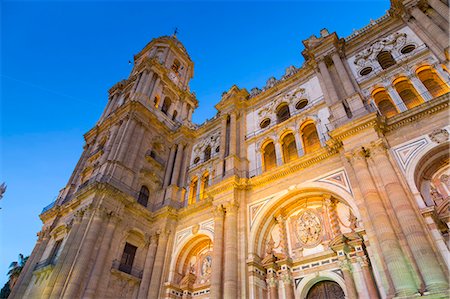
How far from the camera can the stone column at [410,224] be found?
8.77 m

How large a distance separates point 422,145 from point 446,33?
269 inches

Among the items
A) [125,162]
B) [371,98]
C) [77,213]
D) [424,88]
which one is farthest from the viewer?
[125,162]

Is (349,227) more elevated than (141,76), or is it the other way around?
(141,76)

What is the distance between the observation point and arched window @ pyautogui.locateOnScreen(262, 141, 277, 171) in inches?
740

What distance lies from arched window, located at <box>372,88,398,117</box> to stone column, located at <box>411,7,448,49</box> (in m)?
3.30

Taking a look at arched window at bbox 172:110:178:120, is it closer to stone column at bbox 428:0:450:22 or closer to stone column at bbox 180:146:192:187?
stone column at bbox 180:146:192:187

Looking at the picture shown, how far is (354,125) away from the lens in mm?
13570

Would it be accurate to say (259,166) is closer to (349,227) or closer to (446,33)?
(349,227)

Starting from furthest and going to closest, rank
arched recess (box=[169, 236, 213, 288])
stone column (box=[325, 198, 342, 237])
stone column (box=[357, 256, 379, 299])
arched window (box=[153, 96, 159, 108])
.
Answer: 1. arched window (box=[153, 96, 159, 108])
2. arched recess (box=[169, 236, 213, 288])
3. stone column (box=[325, 198, 342, 237])
4. stone column (box=[357, 256, 379, 299])

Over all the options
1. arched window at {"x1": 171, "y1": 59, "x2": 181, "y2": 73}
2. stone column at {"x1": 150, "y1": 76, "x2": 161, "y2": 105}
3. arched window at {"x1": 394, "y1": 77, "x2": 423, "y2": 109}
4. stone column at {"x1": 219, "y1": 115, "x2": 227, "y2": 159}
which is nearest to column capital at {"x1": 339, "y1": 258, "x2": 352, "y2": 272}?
arched window at {"x1": 394, "y1": 77, "x2": 423, "y2": 109}

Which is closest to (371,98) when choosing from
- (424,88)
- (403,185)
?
(424,88)

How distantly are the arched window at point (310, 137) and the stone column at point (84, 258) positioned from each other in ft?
43.1

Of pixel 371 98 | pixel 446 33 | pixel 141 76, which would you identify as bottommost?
pixel 371 98

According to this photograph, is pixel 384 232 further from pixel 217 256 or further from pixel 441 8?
pixel 441 8
